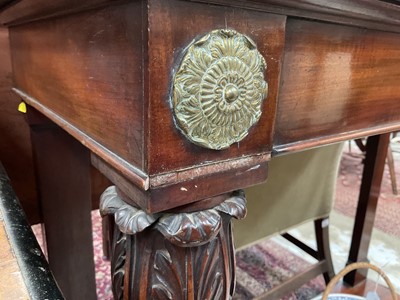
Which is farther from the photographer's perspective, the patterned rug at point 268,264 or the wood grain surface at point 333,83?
the patterned rug at point 268,264

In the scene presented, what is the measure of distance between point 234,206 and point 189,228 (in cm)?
6

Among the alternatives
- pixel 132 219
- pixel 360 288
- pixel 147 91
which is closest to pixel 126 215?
pixel 132 219

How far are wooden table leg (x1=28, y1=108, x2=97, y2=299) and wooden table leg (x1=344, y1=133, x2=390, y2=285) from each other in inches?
31.8

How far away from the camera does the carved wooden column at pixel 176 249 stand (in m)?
0.33

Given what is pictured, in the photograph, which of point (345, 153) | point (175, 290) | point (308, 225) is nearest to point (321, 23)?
point (175, 290)

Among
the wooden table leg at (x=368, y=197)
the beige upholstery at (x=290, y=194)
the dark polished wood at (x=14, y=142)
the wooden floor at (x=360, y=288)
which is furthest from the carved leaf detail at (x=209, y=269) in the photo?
the wooden floor at (x=360, y=288)

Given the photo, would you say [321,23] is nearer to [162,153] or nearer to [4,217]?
[162,153]

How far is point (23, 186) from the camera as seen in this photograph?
938 millimetres

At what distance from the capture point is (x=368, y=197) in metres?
1.13

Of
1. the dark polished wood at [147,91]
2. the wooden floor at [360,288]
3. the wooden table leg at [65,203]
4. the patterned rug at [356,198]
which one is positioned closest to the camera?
the dark polished wood at [147,91]

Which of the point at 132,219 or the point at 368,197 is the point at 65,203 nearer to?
the point at 132,219

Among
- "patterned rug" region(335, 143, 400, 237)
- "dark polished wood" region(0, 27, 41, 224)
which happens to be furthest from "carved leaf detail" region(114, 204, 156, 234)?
"patterned rug" region(335, 143, 400, 237)

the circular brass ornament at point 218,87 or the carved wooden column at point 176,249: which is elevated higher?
the circular brass ornament at point 218,87

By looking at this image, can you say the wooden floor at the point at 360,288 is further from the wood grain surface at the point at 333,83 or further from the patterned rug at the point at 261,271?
the wood grain surface at the point at 333,83
